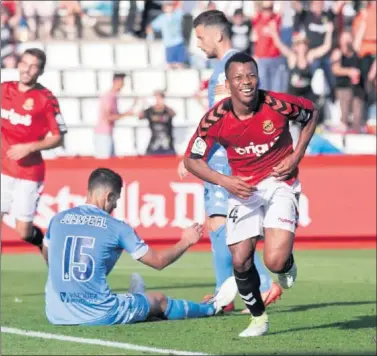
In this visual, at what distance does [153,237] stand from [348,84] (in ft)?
22.9

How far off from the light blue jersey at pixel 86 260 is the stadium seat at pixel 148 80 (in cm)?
1676

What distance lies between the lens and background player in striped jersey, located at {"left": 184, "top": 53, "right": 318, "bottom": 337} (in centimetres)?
961

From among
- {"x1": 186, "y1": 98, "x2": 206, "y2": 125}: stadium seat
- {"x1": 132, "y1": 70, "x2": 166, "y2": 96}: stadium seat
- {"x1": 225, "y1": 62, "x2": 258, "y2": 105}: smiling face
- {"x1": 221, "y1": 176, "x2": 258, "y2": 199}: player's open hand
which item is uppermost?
{"x1": 225, "y1": 62, "x2": 258, "y2": 105}: smiling face

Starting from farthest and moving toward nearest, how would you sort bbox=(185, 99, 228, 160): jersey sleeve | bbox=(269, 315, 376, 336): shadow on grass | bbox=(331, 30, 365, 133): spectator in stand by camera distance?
bbox=(331, 30, 365, 133): spectator in stand, bbox=(269, 315, 376, 336): shadow on grass, bbox=(185, 99, 228, 160): jersey sleeve

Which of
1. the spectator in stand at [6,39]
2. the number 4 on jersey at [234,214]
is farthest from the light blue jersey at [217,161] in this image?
the spectator in stand at [6,39]

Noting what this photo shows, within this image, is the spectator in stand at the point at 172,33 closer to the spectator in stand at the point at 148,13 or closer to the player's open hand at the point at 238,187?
the spectator in stand at the point at 148,13

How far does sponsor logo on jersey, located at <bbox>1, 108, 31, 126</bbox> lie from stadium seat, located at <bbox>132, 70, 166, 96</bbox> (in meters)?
13.4

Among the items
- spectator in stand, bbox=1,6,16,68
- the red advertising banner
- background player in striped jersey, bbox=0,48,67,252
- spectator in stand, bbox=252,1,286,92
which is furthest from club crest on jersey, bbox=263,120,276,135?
spectator in stand, bbox=1,6,16,68

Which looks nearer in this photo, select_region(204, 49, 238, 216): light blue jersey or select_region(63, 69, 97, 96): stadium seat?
select_region(204, 49, 238, 216): light blue jersey

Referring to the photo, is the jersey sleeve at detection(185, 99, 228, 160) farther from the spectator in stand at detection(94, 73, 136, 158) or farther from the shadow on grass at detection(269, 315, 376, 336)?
the spectator in stand at detection(94, 73, 136, 158)

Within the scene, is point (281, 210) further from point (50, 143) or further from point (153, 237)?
point (153, 237)

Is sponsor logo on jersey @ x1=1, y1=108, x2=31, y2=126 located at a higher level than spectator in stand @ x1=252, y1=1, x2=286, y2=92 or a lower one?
higher

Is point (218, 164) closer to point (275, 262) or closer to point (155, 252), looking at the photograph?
point (155, 252)

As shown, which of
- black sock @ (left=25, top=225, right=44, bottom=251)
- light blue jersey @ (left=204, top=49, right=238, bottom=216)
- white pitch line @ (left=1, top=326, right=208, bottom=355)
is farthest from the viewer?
black sock @ (left=25, top=225, right=44, bottom=251)
